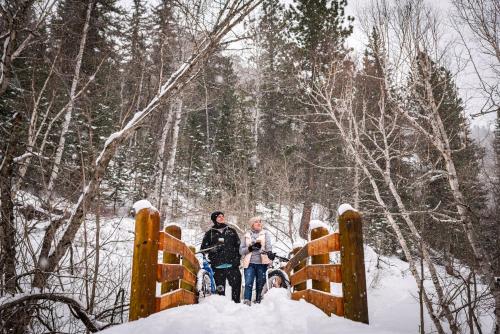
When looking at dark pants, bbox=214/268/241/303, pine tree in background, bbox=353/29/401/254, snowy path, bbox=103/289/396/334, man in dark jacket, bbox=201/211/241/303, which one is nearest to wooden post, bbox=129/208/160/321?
snowy path, bbox=103/289/396/334

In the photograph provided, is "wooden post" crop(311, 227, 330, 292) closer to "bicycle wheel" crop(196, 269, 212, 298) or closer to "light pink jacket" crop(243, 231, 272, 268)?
"light pink jacket" crop(243, 231, 272, 268)

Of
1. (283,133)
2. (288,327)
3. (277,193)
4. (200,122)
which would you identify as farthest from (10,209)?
(200,122)

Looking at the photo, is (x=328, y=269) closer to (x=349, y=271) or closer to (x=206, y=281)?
(x=349, y=271)

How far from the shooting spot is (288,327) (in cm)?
350

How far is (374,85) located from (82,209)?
1232 centimetres

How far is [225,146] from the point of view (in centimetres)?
2714

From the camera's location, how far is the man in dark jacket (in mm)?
6223

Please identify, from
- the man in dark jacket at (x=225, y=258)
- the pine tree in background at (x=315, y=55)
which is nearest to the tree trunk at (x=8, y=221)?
the man in dark jacket at (x=225, y=258)

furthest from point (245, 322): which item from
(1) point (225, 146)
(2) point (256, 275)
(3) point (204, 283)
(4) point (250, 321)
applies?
(1) point (225, 146)

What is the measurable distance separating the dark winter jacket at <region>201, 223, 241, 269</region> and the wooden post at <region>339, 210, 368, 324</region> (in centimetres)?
318

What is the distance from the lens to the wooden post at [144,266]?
3.12 meters

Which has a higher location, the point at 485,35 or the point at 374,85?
the point at 374,85

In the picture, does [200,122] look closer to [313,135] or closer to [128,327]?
[313,135]

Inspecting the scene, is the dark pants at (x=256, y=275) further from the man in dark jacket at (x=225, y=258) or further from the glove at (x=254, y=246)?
the glove at (x=254, y=246)
